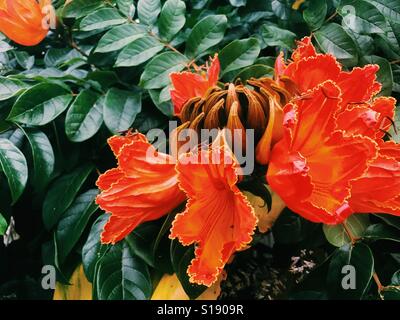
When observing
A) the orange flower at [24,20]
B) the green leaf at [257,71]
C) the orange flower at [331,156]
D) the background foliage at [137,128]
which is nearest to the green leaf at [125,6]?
the background foliage at [137,128]

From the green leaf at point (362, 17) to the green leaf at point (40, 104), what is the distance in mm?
375

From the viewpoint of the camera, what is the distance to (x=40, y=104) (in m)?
0.70

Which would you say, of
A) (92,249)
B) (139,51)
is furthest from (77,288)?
(139,51)

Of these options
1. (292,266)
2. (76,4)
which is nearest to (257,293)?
(292,266)

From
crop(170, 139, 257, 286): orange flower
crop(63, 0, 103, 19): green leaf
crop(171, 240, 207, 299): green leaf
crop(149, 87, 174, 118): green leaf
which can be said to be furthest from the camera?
crop(63, 0, 103, 19): green leaf

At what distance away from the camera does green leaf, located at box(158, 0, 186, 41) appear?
2.51 ft

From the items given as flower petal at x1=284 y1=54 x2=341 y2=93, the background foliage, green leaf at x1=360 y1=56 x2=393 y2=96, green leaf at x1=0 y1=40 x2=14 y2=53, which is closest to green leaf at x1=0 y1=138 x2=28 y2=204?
the background foliage

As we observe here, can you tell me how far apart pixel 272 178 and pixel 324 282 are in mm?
168

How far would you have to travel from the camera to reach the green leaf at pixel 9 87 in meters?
0.70

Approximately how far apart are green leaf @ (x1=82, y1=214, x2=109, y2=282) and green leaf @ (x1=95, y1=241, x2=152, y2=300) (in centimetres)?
2

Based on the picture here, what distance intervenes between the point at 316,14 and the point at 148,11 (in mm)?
234

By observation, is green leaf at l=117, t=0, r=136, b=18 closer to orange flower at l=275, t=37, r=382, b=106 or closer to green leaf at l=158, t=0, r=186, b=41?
green leaf at l=158, t=0, r=186, b=41

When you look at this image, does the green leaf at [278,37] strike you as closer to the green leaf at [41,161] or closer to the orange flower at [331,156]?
the orange flower at [331,156]
